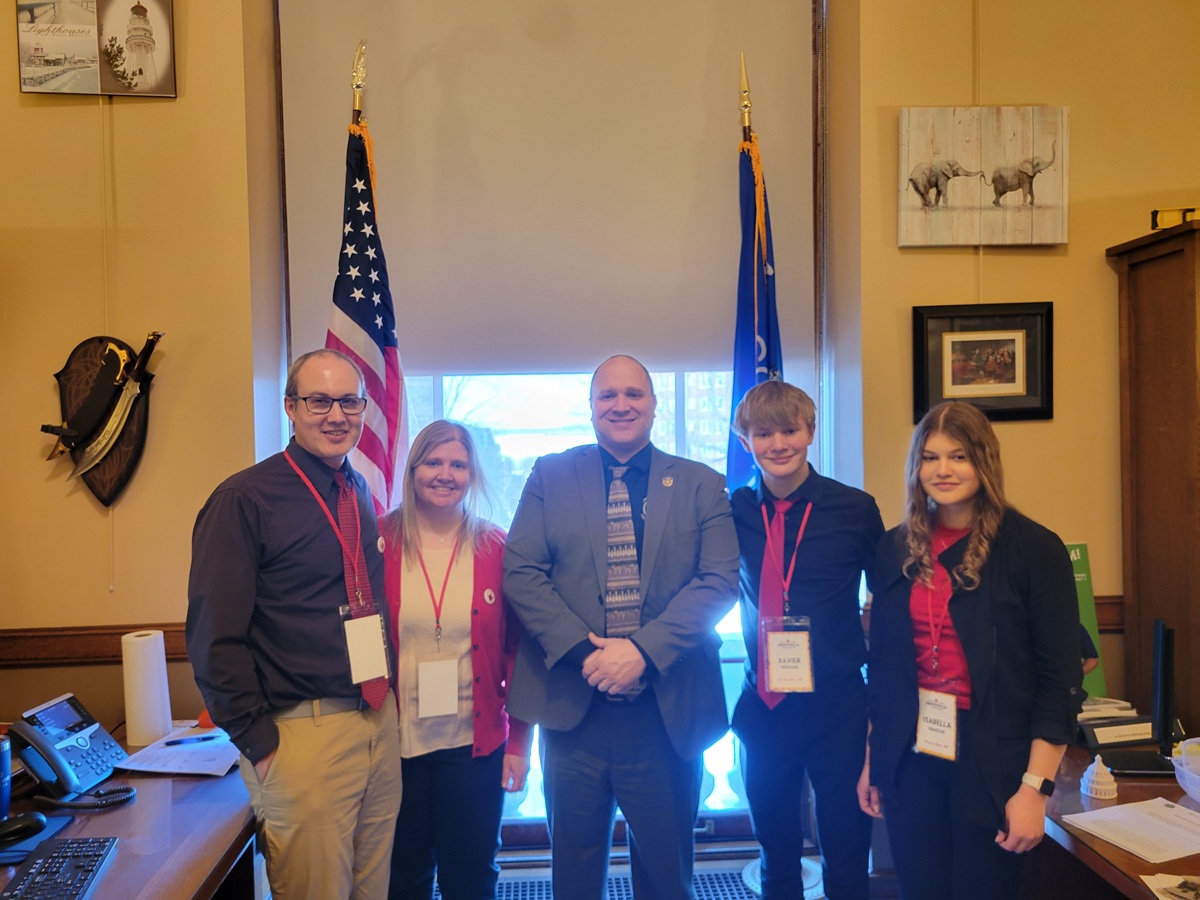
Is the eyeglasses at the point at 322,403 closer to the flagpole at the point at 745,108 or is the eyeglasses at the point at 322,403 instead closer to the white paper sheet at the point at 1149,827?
the flagpole at the point at 745,108

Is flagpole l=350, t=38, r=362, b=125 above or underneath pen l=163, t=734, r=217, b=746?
above

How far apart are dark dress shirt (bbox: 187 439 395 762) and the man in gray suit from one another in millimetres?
448

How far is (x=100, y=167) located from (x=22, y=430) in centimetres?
89

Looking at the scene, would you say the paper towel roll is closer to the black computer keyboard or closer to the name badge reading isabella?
the black computer keyboard

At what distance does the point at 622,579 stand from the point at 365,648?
2.06ft

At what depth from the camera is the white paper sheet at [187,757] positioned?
201 cm

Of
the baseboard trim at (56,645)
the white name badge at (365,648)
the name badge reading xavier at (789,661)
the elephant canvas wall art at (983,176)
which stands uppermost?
the elephant canvas wall art at (983,176)

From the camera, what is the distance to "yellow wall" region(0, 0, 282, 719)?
246 centimetres

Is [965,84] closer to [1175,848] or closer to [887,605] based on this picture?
[887,605]

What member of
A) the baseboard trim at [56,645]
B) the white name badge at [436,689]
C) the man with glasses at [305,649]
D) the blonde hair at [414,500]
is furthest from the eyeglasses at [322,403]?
the baseboard trim at [56,645]

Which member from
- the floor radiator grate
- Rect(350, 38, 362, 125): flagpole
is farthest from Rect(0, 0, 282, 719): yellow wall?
the floor radiator grate

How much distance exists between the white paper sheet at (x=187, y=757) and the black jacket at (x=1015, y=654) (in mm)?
1750

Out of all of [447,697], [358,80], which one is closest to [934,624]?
[447,697]

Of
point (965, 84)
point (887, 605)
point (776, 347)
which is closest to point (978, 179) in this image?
point (965, 84)
